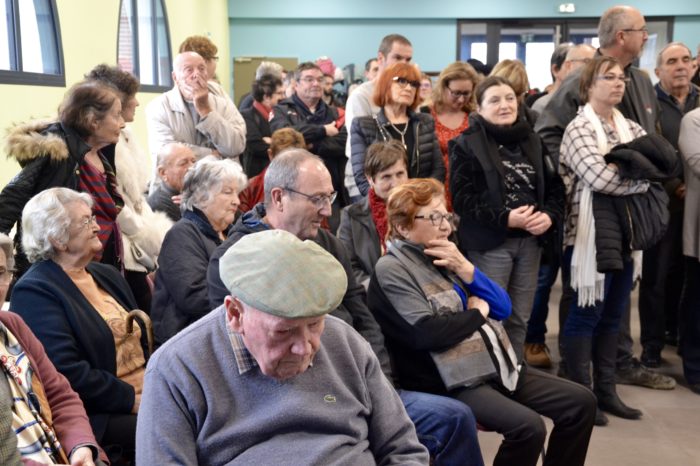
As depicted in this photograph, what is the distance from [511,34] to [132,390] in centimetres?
1183

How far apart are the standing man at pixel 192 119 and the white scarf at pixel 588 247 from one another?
68.8 inches

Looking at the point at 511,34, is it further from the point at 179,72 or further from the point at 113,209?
the point at 113,209

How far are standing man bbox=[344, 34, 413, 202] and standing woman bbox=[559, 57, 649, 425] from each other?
1.05 meters

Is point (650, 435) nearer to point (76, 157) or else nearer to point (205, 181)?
point (205, 181)

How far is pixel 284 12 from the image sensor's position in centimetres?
1312

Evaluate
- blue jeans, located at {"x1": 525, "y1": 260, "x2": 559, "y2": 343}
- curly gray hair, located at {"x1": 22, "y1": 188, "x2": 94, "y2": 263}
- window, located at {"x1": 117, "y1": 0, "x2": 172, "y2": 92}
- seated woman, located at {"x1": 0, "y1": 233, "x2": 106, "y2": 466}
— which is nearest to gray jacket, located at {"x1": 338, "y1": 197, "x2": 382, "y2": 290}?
curly gray hair, located at {"x1": 22, "y1": 188, "x2": 94, "y2": 263}

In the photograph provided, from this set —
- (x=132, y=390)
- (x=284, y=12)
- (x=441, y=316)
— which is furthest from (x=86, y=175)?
(x=284, y=12)

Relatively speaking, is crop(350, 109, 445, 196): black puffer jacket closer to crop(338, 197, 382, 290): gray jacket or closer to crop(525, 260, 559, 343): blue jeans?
crop(338, 197, 382, 290): gray jacket

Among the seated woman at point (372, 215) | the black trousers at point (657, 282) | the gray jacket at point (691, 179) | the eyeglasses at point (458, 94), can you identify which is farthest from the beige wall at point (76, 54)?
the black trousers at point (657, 282)

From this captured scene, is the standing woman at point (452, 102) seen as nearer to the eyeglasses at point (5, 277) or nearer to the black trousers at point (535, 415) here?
the black trousers at point (535, 415)

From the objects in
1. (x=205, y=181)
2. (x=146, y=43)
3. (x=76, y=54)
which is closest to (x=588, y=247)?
(x=205, y=181)

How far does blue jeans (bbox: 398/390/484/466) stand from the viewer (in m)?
2.31

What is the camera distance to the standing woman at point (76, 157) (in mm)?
2740

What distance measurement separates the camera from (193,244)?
9.14ft
